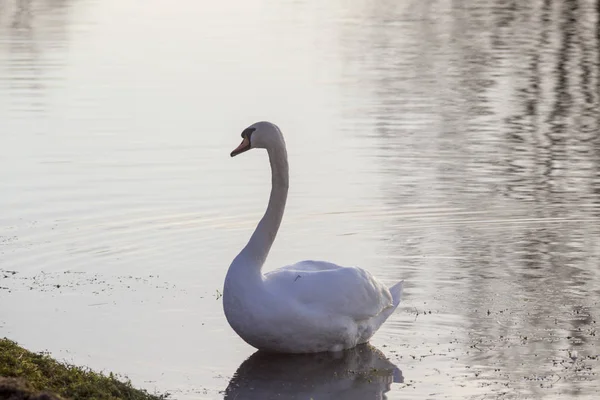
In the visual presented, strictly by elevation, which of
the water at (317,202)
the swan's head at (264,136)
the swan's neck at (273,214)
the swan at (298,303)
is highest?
the swan's head at (264,136)

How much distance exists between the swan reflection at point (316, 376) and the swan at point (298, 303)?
0.30ft

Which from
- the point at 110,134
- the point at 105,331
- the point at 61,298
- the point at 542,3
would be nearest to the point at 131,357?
the point at 105,331

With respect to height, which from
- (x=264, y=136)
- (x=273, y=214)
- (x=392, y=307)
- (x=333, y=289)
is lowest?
(x=392, y=307)

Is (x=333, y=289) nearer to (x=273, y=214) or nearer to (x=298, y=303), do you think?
(x=298, y=303)

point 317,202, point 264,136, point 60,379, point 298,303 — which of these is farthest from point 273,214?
point 317,202

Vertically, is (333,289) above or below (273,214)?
below

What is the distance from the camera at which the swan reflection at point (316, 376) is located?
8.16 metres

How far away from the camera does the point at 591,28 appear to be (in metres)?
31.7

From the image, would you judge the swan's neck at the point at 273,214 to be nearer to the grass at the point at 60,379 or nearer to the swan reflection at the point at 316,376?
the swan reflection at the point at 316,376

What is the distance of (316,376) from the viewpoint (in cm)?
848

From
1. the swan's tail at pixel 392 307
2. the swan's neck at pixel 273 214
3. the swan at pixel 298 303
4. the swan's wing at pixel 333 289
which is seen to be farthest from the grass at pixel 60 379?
the swan's tail at pixel 392 307

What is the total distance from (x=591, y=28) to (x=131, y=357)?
2492 centimetres

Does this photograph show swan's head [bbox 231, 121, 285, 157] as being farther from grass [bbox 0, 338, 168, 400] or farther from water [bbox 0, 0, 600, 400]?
grass [bbox 0, 338, 168, 400]

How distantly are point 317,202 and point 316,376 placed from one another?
5298 millimetres
